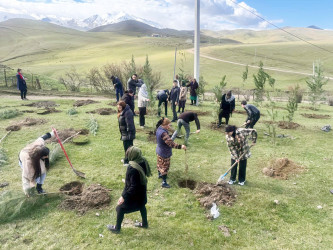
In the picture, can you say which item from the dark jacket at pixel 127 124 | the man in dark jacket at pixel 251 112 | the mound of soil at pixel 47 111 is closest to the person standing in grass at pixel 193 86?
the man in dark jacket at pixel 251 112

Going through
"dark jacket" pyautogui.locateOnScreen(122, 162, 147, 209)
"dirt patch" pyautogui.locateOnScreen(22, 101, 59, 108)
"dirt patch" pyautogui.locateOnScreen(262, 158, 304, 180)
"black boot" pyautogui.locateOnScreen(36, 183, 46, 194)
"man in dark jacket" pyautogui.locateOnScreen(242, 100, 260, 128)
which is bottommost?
"dirt patch" pyautogui.locateOnScreen(262, 158, 304, 180)

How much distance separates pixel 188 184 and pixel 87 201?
2.94 meters

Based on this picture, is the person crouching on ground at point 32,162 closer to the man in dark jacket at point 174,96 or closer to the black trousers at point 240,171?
the black trousers at point 240,171

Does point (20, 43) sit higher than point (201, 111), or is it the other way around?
point (20, 43)

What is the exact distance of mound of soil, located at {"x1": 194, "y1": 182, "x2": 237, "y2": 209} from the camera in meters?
6.11

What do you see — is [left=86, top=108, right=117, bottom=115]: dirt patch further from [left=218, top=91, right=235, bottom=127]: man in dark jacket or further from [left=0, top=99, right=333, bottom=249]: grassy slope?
[left=218, top=91, right=235, bottom=127]: man in dark jacket

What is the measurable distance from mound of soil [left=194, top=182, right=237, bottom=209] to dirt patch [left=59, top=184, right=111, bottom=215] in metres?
2.46

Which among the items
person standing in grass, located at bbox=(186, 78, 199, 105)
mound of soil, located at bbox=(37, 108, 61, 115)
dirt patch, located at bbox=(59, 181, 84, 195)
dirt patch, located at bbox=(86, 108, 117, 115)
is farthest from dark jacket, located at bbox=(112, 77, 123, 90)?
dirt patch, located at bbox=(59, 181, 84, 195)

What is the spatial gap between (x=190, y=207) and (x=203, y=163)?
104 inches

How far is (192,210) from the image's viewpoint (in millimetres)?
5898

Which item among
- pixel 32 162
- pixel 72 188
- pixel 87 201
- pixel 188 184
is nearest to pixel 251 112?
pixel 188 184

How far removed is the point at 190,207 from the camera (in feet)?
19.7

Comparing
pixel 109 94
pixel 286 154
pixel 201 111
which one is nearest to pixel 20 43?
pixel 109 94

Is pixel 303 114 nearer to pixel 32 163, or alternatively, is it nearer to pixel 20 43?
pixel 32 163
